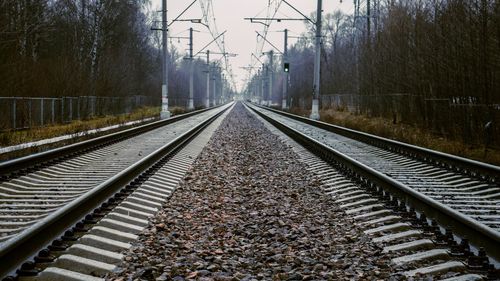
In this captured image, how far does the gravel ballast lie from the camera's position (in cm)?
482

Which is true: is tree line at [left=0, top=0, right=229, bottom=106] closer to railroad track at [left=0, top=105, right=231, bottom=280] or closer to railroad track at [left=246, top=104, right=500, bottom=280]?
railroad track at [left=0, top=105, right=231, bottom=280]

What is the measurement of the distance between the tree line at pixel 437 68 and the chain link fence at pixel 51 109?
52.2ft

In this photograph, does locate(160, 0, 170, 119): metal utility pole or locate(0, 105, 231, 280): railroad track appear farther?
locate(160, 0, 170, 119): metal utility pole

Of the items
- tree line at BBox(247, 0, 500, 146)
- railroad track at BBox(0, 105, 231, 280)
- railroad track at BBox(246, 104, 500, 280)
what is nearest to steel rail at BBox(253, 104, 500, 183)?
railroad track at BBox(246, 104, 500, 280)

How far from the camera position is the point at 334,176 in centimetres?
1048

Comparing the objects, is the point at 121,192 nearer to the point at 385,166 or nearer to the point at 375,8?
the point at 385,166

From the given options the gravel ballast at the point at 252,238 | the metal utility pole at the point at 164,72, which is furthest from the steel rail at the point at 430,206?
the metal utility pole at the point at 164,72

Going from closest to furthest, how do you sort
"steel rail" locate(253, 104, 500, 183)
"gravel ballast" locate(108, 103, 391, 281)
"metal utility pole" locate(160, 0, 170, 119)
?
"gravel ballast" locate(108, 103, 391, 281), "steel rail" locate(253, 104, 500, 183), "metal utility pole" locate(160, 0, 170, 119)

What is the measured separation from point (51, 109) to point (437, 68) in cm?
1744

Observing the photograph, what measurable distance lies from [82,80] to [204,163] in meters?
22.0

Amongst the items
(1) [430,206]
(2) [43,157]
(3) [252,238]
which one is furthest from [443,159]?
(2) [43,157]

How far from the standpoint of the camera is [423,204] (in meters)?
6.36

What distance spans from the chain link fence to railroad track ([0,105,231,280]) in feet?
25.9

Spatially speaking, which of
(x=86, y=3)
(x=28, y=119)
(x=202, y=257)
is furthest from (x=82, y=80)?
(x=202, y=257)
